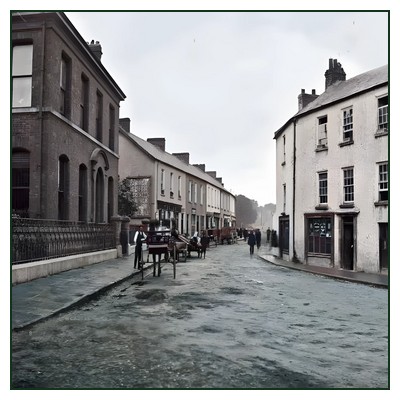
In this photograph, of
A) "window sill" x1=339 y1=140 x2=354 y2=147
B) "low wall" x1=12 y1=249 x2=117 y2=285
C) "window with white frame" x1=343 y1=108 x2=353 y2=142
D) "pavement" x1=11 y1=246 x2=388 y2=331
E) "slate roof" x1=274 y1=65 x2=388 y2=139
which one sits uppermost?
"slate roof" x1=274 y1=65 x2=388 y2=139

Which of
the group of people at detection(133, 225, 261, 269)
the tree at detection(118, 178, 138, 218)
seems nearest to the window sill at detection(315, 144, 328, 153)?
the group of people at detection(133, 225, 261, 269)

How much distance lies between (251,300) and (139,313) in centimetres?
293

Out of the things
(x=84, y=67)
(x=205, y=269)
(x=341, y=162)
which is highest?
(x=84, y=67)

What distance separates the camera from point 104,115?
20.1m

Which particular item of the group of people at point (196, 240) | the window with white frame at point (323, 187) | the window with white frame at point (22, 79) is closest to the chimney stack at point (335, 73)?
the window with white frame at point (323, 187)

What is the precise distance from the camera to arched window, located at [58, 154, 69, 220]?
50.5 feet

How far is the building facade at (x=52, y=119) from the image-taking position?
13.5 metres

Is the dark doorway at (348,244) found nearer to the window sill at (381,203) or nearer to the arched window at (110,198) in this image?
the window sill at (381,203)

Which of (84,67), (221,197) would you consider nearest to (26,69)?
(84,67)

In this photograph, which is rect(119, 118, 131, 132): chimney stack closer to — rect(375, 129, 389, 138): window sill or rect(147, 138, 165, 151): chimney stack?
rect(147, 138, 165, 151): chimney stack

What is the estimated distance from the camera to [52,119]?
45.2 feet

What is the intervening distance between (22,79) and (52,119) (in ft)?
5.59

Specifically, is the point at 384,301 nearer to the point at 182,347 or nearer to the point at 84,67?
the point at 182,347

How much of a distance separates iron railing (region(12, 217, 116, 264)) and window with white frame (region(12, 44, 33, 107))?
14.5 feet
